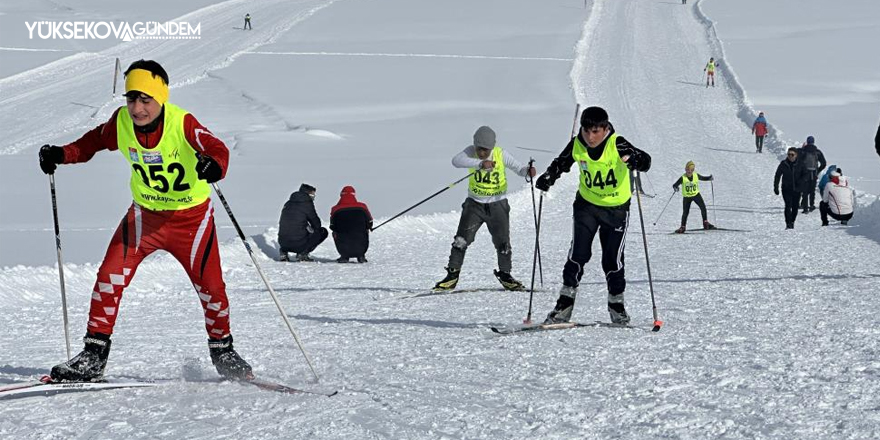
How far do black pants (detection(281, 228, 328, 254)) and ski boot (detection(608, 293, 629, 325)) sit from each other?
6735mm

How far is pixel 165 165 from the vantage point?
5.18 metres

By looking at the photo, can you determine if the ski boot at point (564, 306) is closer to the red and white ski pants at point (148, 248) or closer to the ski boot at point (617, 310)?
the ski boot at point (617, 310)

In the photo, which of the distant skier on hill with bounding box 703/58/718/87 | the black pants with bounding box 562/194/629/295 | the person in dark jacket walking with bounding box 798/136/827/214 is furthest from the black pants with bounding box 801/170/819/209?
the distant skier on hill with bounding box 703/58/718/87

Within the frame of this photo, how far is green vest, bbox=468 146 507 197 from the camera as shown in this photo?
9.31 meters

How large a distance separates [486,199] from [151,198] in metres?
4.66

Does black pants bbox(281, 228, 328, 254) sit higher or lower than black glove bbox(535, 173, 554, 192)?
lower

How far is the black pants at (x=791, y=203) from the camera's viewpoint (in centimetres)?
1711

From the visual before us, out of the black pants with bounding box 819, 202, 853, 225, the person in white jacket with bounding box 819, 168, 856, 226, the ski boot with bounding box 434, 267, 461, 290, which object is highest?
the person in white jacket with bounding box 819, 168, 856, 226

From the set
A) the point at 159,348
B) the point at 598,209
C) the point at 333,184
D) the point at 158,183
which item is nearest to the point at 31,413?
the point at 158,183

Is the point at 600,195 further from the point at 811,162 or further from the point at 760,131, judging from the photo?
the point at 760,131

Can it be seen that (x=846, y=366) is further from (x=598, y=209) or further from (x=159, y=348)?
(x=159, y=348)

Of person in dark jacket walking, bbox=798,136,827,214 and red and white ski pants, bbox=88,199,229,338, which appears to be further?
person in dark jacket walking, bbox=798,136,827,214

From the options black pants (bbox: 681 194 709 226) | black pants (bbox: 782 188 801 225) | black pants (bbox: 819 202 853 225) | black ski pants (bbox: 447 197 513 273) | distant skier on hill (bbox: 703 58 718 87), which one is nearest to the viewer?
black ski pants (bbox: 447 197 513 273)

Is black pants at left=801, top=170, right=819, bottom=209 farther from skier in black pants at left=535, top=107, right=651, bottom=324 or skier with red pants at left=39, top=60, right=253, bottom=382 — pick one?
skier with red pants at left=39, top=60, right=253, bottom=382
